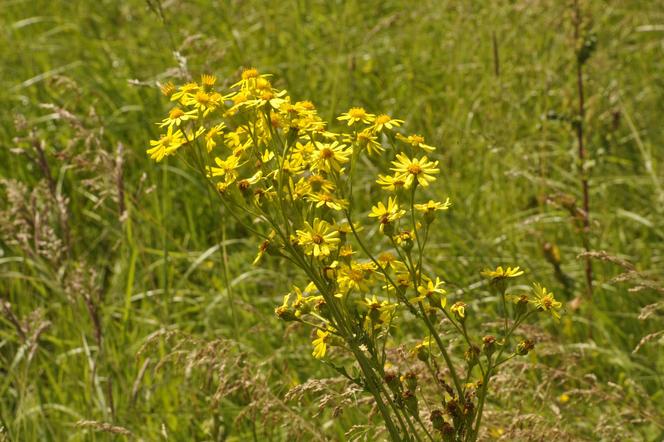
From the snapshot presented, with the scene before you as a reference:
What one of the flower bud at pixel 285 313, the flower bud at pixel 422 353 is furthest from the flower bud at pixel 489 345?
the flower bud at pixel 285 313

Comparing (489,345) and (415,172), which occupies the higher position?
(415,172)

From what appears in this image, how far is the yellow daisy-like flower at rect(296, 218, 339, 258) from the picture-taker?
1.52m

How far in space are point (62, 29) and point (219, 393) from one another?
2.95 metres

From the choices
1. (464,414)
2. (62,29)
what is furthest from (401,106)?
(464,414)

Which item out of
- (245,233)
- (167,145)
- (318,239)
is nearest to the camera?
(318,239)

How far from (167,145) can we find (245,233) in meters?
1.93

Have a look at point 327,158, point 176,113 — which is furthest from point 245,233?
point 327,158

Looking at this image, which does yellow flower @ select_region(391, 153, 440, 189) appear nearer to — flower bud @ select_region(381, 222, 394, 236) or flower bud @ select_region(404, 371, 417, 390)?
flower bud @ select_region(381, 222, 394, 236)

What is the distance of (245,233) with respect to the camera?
11.7ft

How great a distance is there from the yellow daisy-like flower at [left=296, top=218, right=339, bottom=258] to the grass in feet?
1.47

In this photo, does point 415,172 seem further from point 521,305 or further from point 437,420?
point 437,420

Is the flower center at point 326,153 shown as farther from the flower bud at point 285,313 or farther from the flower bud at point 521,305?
the flower bud at point 521,305

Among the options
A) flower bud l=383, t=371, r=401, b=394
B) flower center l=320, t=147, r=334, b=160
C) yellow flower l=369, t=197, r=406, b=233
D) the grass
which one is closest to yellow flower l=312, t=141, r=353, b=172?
flower center l=320, t=147, r=334, b=160

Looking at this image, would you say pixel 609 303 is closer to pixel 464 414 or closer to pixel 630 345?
pixel 630 345
